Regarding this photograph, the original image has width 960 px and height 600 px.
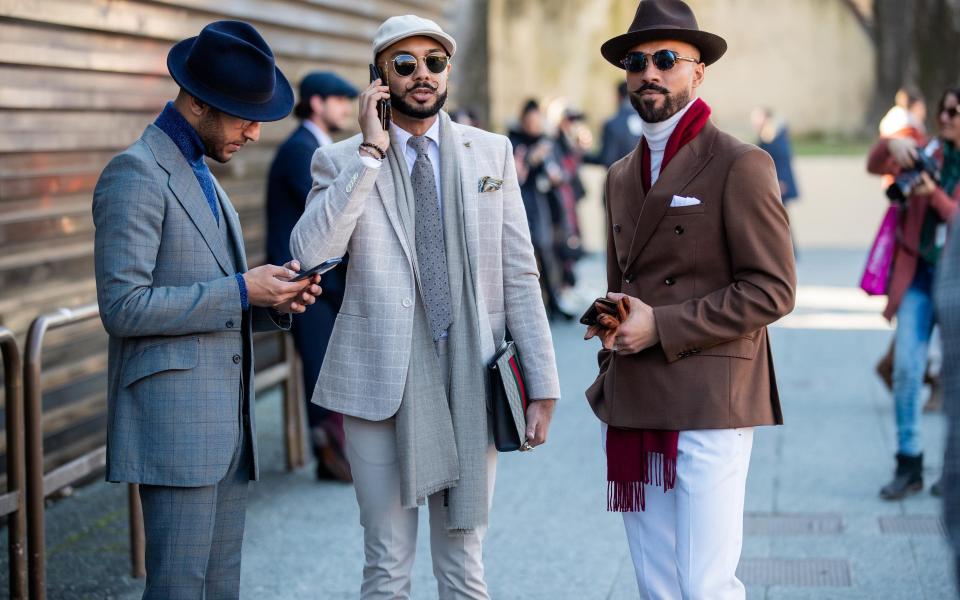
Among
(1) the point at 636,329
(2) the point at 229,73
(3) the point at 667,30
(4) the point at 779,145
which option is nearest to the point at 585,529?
(1) the point at 636,329

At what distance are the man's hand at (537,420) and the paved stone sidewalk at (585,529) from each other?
4.93ft

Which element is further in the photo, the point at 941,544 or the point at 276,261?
the point at 276,261

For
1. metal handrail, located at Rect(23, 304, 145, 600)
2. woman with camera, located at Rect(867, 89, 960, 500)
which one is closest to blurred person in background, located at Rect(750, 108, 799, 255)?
woman with camera, located at Rect(867, 89, 960, 500)

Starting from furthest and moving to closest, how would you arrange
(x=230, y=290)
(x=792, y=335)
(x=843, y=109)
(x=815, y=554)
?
1. (x=843, y=109)
2. (x=792, y=335)
3. (x=815, y=554)
4. (x=230, y=290)

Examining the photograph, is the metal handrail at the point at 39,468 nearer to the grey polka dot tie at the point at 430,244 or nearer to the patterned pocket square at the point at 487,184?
the grey polka dot tie at the point at 430,244

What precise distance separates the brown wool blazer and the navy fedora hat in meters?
1.12

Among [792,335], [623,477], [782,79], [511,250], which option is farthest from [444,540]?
[782,79]

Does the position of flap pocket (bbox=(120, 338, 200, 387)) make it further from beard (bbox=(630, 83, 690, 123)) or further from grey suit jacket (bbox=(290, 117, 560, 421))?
beard (bbox=(630, 83, 690, 123))

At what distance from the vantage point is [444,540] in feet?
12.7

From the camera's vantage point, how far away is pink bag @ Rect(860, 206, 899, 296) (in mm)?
6578

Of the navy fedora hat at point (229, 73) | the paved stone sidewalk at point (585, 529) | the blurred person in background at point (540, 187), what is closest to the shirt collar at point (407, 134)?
the navy fedora hat at point (229, 73)

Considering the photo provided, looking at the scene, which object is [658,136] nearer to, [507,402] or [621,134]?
[507,402]

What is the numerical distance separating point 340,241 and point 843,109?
18.7 m

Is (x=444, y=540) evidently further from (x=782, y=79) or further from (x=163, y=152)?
(x=782, y=79)
